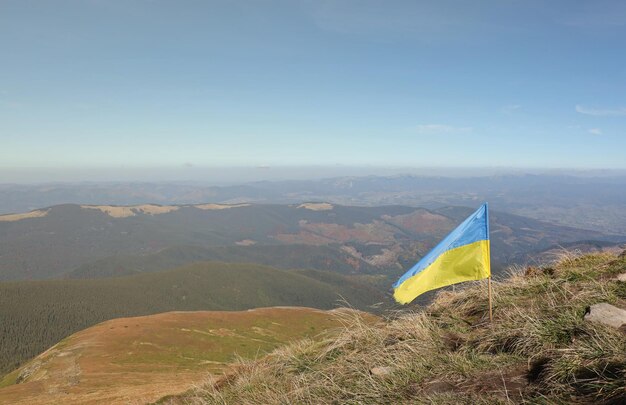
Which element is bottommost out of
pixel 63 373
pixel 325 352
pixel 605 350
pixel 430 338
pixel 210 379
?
pixel 63 373

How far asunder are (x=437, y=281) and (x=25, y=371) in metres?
120

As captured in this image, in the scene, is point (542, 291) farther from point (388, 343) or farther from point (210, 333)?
point (210, 333)

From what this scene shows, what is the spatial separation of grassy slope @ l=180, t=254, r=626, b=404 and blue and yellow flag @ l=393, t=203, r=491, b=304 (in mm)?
816

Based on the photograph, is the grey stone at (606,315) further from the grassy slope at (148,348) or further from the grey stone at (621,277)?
the grassy slope at (148,348)

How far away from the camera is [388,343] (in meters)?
7.44

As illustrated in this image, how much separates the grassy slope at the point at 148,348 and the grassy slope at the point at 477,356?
146 ft

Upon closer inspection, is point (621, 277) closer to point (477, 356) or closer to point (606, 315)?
point (606, 315)

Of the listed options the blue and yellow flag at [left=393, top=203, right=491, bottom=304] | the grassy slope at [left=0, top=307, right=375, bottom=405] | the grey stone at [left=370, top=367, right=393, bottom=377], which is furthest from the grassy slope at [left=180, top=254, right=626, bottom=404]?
the grassy slope at [left=0, top=307, right=375, bottom=405]

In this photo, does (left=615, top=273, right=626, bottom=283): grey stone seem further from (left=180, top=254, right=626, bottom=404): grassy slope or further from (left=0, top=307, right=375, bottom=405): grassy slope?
(left=0, top=307, right=375, bottom=405): grassy slope

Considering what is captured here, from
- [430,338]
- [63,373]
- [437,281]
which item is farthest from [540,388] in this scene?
[63,373]

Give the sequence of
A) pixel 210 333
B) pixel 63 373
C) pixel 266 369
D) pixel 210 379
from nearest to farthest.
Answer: pixel 266 369 < pixel 210 379 < pixel 63 373 < pixel 210 333

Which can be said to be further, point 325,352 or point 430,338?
point 325,352

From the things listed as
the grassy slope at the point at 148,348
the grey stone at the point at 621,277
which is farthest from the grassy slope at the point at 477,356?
the grassy slope at the point at 148,348

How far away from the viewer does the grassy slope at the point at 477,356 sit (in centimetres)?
416
